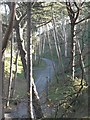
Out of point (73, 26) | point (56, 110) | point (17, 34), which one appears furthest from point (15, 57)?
point (56, 110)

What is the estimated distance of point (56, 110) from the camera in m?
0.90

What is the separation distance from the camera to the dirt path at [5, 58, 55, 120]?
1.32m

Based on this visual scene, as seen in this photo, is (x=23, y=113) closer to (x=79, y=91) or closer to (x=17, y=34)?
(x=17, y=34)

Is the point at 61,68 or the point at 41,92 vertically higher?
the point at 61,68

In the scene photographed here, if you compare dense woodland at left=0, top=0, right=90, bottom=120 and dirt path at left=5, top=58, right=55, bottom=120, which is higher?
dense woodland at left=0, top=0, right=90, bottom=120

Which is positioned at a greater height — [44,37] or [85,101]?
[44,37]

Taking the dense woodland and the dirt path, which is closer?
the dense woodland

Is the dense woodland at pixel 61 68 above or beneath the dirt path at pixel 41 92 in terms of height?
above

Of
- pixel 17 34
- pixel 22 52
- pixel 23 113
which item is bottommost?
pixel 23 113

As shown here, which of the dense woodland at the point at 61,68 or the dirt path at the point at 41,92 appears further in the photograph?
the dirt path at the point at 41,92

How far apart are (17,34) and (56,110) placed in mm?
1361

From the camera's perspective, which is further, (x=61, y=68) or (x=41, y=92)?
(x=41, y=92)

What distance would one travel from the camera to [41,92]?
2.07 metres

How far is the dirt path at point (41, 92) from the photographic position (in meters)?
1.32
